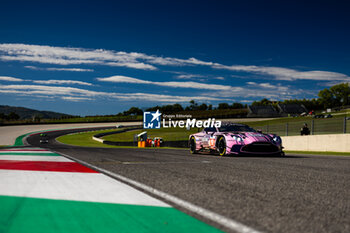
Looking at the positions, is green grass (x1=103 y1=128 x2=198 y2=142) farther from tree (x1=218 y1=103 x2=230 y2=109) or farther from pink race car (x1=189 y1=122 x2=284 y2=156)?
tree (x1=218 y1=103 x2=230 y2=109)

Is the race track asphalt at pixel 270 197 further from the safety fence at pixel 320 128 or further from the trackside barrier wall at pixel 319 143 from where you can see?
the safety fence at pixel 320 128

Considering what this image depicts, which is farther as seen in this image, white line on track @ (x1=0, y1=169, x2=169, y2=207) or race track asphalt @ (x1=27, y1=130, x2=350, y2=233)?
white line on track @ (x1=0, y1=169, x2=169, y2=207)

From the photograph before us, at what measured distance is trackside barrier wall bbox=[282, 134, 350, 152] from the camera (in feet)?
54.5

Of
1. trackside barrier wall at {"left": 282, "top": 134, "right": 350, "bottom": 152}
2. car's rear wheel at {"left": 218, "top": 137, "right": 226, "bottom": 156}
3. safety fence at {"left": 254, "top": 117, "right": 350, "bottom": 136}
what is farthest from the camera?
safety fence at {"left": 254, "top": 117, "right": 350, "bottom": 136}

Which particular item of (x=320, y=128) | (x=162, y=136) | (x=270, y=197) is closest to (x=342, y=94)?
(x=162, y=136)

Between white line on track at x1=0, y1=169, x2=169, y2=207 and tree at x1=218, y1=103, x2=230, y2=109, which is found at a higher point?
tree at x1=218, y1=103, x2=230, y2=109

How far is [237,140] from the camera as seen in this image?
1086cm

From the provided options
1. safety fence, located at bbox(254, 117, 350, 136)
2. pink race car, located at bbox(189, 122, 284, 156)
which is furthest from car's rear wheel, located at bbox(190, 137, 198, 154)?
safety fence, located at bbox(254, 117, 350, 136)

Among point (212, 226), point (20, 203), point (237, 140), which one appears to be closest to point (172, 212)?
point (212, 226)

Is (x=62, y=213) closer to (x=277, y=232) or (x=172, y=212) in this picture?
(x=172, y=212)

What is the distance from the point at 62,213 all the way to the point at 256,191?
7.47 feet

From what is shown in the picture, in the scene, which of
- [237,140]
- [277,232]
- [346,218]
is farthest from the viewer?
[237,140]

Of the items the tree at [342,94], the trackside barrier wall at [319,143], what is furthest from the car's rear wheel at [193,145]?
the tree at [342,94]

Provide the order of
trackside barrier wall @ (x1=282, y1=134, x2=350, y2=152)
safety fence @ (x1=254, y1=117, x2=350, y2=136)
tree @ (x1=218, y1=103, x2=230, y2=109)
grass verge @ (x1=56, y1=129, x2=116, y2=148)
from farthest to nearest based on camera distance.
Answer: tree @ (x1=218, y1=103, x2=230, y2=109) → grass verge @ (x1=56, y1=129, x2=116, y2=148) → safety fence @ (x1=254, y1=117, x2=350, y2=136) → trackside barrier wall @ (x1=282, y1=134, x2=350, y2=152)
